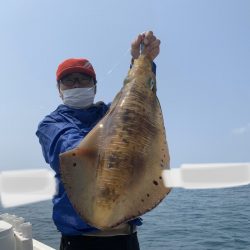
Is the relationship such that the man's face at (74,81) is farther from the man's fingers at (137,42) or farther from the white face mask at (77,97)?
the man's fingers at (137,42)

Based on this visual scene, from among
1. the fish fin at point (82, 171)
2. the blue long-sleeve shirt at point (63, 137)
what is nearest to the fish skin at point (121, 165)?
the fish fin at point (82, 171)

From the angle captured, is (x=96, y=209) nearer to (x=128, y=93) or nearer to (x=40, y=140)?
(x=128, y=93)

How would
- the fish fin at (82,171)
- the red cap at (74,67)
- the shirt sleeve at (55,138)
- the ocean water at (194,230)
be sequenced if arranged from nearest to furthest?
the fish fin at (82,171) → the shirt sleeve at (55,138) → the red cap at (74,67) → the ocean water at (194,230)

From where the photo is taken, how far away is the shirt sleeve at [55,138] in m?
2.43

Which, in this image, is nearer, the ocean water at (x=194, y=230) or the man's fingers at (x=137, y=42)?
the man's fingers at (x=137, y=42)

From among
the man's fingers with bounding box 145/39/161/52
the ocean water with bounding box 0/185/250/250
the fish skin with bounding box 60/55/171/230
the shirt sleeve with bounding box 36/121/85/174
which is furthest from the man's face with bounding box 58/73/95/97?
the ocean water with bounding box 0/185/250/250

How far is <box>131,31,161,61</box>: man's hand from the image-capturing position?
257 cm

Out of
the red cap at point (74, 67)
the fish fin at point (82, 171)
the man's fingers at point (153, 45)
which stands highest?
the man's fingers at point (153, 45)

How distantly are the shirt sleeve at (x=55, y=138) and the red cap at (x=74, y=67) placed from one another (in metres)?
0.42

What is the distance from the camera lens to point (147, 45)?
8.54 feet

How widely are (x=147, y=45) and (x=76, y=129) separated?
73 cm

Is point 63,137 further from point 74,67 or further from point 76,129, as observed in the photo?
point 74,67

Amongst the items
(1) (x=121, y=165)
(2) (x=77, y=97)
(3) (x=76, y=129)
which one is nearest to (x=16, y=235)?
(2) (x=77, y=97)

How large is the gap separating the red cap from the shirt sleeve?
424 millimetres
